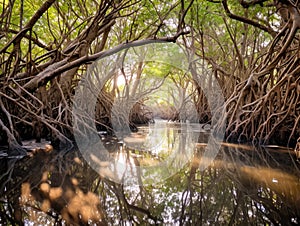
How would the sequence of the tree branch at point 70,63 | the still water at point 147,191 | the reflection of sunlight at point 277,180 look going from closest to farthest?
the still water at point 147,191, the reflection of sunlight at point 277,180, the tree branch at point 70,63

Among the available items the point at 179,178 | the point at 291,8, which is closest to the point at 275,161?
the point at 179,178

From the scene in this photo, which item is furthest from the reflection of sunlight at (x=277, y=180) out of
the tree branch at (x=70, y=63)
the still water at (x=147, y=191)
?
the tree branch at (x=70, y=63)

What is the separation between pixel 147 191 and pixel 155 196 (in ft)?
0.43

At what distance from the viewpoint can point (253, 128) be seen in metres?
4.98

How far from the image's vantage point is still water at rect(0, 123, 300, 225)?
1.49 m

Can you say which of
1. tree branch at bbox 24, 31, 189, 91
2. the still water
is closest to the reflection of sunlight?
the still water

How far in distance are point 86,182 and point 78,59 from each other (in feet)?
5.87

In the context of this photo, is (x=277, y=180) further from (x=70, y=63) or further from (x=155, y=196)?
(x=70, y=63)

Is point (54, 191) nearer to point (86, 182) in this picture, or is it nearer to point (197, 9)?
point (86, 182)

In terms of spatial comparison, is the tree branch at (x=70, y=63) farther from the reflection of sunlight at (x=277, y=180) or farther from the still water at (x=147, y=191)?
the reflection of sunlight at (x=277, y=180)

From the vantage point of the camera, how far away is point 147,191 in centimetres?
202

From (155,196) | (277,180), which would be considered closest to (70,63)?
(155,196)

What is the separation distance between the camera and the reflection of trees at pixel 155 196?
1487 mm

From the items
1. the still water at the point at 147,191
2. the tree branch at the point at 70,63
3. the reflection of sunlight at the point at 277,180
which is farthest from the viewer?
the tree branch at the point at 70,63
